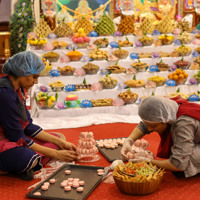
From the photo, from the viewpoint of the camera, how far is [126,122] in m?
4.49

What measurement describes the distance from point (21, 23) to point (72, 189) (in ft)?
20.0

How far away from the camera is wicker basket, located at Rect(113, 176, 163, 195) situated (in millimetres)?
2312

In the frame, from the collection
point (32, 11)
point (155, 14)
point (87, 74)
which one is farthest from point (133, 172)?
point (155, 14)

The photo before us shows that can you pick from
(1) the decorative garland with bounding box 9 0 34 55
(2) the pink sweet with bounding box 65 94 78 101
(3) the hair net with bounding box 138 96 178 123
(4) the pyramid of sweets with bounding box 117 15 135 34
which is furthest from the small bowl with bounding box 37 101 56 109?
(1) the decorative garland with bounding box 9 0 34 55

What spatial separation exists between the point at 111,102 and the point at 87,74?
2.22 ft

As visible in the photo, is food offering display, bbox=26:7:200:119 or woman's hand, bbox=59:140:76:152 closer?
woman's hand, bbox=59:140:76:152

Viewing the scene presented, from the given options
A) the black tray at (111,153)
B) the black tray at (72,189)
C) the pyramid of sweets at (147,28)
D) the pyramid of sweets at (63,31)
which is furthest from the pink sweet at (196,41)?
the black tray at (72,189)

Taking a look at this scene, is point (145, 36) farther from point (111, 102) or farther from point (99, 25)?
point (111, 102)

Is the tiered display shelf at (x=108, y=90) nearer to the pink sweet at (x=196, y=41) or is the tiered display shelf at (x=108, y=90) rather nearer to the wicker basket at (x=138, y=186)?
the pink sweet at (x=196, y=41)

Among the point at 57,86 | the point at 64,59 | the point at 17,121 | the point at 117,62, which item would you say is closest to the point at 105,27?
the point at 117,62

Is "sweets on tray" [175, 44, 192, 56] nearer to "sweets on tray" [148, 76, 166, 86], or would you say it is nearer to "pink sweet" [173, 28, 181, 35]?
"pink sweet" [173, 28, 181, 35]

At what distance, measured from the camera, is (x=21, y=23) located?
311 inches

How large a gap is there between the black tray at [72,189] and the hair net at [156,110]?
0.60 m

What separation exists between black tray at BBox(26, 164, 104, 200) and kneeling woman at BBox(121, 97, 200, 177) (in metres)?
0.47
